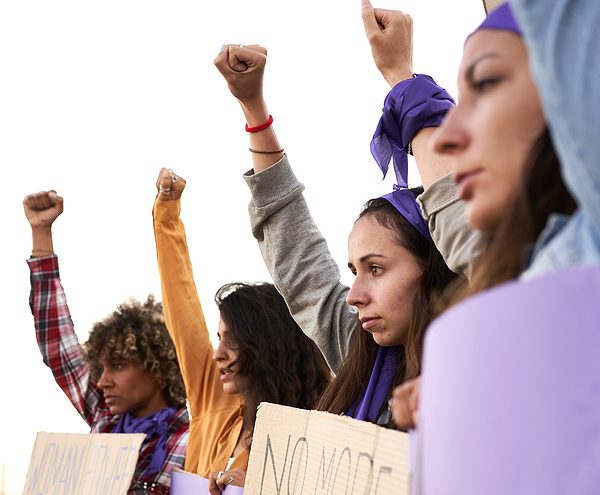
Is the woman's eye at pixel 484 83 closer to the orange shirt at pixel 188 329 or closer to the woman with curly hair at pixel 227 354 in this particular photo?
the woman with curly hair at pixel 227 354

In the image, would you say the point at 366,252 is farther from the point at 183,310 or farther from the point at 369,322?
the point at 183,310

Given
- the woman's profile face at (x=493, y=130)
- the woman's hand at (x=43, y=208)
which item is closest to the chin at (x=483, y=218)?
the woman's profile face at (x=493, y=130)

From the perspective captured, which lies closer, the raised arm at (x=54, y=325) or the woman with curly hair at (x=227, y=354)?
the woman with curly hair at (x=227, y=354)

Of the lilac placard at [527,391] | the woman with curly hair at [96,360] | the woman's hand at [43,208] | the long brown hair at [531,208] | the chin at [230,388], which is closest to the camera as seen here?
the lilac placard at [527,391]

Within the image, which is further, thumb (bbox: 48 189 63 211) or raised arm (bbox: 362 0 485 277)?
thumb (bbox: 48 189 63 211)

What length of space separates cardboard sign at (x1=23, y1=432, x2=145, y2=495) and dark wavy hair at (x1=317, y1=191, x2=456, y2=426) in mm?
584

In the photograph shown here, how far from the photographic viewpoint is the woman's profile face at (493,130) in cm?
69

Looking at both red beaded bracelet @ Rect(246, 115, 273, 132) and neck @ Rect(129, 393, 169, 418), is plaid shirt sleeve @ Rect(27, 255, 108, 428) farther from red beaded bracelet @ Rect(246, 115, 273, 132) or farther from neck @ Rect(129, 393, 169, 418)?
red beaded bracelet @ Rect(246, 115, 273, 132)

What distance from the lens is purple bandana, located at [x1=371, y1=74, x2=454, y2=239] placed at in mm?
1383

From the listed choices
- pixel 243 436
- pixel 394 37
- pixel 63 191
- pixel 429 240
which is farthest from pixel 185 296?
pixel 63 191

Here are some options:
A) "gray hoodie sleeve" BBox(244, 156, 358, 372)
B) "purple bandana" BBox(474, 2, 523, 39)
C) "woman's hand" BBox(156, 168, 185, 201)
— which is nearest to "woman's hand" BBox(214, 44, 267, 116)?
"gray hoodie sleeve" BBox(244, 156, 358, 372)

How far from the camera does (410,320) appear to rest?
1636 millimetres

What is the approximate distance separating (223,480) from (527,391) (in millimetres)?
1302

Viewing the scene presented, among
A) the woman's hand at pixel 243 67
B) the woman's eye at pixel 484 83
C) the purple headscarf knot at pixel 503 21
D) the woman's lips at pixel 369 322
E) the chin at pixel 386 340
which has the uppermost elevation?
the woman's hand at pixel 243 67
